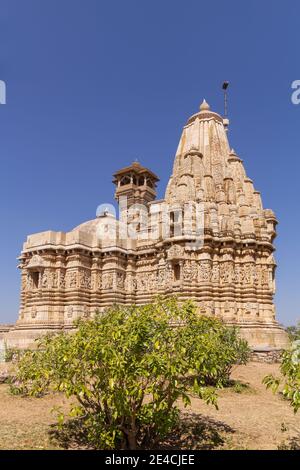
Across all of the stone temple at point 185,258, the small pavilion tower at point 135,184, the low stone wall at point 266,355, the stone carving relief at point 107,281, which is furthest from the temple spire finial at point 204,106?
the low stone wall at point 266,355

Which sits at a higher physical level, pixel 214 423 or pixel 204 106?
pixel 204 106

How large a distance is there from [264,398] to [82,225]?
23.6 metres

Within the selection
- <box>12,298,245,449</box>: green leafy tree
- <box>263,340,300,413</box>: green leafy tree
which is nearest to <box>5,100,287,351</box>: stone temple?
<box>12,298,245,449</box>: green leafy tree

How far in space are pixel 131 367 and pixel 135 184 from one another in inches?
1496

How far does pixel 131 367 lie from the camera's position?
7.03m

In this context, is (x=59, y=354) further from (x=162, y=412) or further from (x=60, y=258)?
(x=60, y=258)

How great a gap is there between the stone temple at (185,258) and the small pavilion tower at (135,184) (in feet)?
39.0

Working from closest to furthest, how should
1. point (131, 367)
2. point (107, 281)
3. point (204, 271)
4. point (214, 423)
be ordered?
point (131, 367) → point (214, 423) → point (204, 271) → point (107, 281)

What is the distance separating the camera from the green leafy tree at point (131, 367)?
6980 millimetres

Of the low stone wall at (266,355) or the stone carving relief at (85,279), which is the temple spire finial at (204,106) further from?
the low stone wall at (266,355)

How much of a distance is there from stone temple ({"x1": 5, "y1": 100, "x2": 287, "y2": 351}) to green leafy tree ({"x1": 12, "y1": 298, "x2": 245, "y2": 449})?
614 inches

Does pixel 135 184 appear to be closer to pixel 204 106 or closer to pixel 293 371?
pixel 204 106

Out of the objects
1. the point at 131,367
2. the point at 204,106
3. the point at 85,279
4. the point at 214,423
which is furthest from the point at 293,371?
the point at 204,106

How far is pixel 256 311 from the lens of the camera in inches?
984
